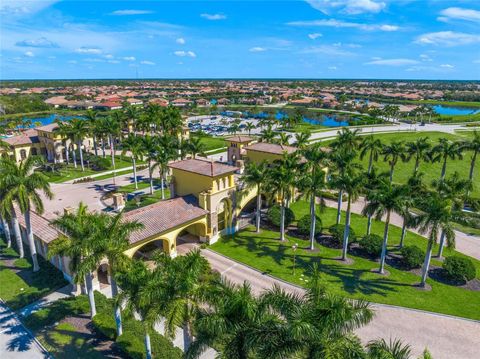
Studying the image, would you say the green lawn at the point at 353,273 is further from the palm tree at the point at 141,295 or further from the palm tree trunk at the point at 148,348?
the palm tree at the point at 141,295

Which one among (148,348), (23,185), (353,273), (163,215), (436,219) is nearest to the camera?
(148,348)

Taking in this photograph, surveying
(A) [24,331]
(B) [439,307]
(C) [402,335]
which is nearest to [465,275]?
(B) [439,307]

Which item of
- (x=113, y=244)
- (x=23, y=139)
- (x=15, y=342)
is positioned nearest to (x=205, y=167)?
(x=113, y=244)

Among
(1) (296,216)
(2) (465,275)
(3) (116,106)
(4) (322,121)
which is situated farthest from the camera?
(3) (116,106)

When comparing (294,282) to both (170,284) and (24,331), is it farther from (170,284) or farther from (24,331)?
(24,331)

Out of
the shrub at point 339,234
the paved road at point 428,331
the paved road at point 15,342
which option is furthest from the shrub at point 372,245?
the paved road at point 15,342

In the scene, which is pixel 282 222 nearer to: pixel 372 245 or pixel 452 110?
pixel 372 245

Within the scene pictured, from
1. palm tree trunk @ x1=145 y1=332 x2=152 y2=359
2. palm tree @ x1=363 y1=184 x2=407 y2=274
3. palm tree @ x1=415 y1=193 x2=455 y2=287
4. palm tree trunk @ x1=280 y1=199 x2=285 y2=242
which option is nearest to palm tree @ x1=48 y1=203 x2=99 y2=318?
palm tree trunk @ x1=145 y1=332 x2=152 y2=359
